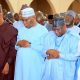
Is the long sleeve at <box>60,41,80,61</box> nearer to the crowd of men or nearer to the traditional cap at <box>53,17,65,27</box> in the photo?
the crowd of men

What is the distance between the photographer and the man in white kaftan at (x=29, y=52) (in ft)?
19.8

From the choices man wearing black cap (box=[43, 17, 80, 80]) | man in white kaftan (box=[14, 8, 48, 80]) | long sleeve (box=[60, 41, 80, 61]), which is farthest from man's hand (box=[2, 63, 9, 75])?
long sleeve (box=[60, 41, 80, 61])

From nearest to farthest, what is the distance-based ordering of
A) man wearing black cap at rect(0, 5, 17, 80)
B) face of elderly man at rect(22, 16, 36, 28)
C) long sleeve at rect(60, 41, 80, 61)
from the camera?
long sleeve at rect(60, 41, 80, 61)
man wearing black cap at rect(0, 5, 17, 80)
face of elderly man at rect(22, 16, 36, 28)

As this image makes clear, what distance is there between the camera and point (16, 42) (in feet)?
19.9

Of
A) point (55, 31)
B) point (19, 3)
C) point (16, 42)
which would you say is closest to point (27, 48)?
point (16, 42)

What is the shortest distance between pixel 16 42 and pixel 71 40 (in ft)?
3.30

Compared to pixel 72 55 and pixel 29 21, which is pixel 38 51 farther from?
pixel 72 55

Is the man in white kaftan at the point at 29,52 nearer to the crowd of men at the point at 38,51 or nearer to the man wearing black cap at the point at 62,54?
the crowd of men at the point at 38,51

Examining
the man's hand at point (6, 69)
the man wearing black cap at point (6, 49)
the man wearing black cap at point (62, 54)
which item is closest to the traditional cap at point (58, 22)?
the man wearing black cap at point (62, 54)

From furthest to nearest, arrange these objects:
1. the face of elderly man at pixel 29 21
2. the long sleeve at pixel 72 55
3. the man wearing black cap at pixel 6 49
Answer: the face of elderly man at pixel 29 21 < the man wearing black cap at pixel 6 49 < the long sleeve at pixel 72 55

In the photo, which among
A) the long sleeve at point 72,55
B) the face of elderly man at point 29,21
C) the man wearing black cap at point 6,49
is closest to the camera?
the long sleeve at point 72,55

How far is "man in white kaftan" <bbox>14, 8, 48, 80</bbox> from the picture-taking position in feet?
19.8

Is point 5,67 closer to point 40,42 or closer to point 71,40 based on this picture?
point 40,42

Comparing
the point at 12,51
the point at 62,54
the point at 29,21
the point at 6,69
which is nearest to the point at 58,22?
the point at 62,54
